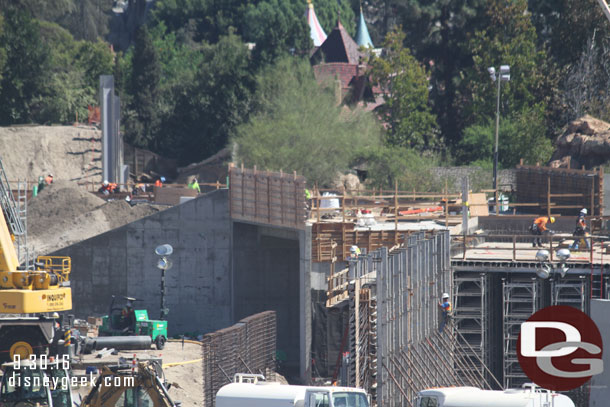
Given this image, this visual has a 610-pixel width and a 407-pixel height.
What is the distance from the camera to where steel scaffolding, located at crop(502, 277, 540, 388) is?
36.2 m

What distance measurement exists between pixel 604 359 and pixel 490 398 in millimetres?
10856

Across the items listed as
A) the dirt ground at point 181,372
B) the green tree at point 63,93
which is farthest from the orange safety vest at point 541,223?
the green tree at point 63,93

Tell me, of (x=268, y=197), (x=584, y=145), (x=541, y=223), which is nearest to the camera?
(x=541, y=223)

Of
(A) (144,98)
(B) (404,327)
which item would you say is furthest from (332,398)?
(A) (144,98)

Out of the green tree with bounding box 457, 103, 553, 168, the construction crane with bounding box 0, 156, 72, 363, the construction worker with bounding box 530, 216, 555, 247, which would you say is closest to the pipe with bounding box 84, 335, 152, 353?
the construction crane with bounding box 0, 156, 72, 363

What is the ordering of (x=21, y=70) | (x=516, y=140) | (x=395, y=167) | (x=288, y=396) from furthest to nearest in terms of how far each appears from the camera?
(x=21, y=70)
(x=516, y=140)
(x=395, y=167)
(x=288, y=396)

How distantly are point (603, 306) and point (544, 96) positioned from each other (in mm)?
36568

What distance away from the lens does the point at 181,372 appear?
36.2 m

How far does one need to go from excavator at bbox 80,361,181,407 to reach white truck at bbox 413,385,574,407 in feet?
19.5

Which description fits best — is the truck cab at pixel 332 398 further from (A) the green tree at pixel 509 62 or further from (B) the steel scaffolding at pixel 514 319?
(A) the green tree at pixel 509 62

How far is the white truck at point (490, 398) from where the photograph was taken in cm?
2439

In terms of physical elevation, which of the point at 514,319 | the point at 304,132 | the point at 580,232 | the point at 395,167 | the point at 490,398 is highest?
the point at 304,132

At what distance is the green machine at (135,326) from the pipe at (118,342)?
2.06 feet

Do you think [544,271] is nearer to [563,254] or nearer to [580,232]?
[563,254]
